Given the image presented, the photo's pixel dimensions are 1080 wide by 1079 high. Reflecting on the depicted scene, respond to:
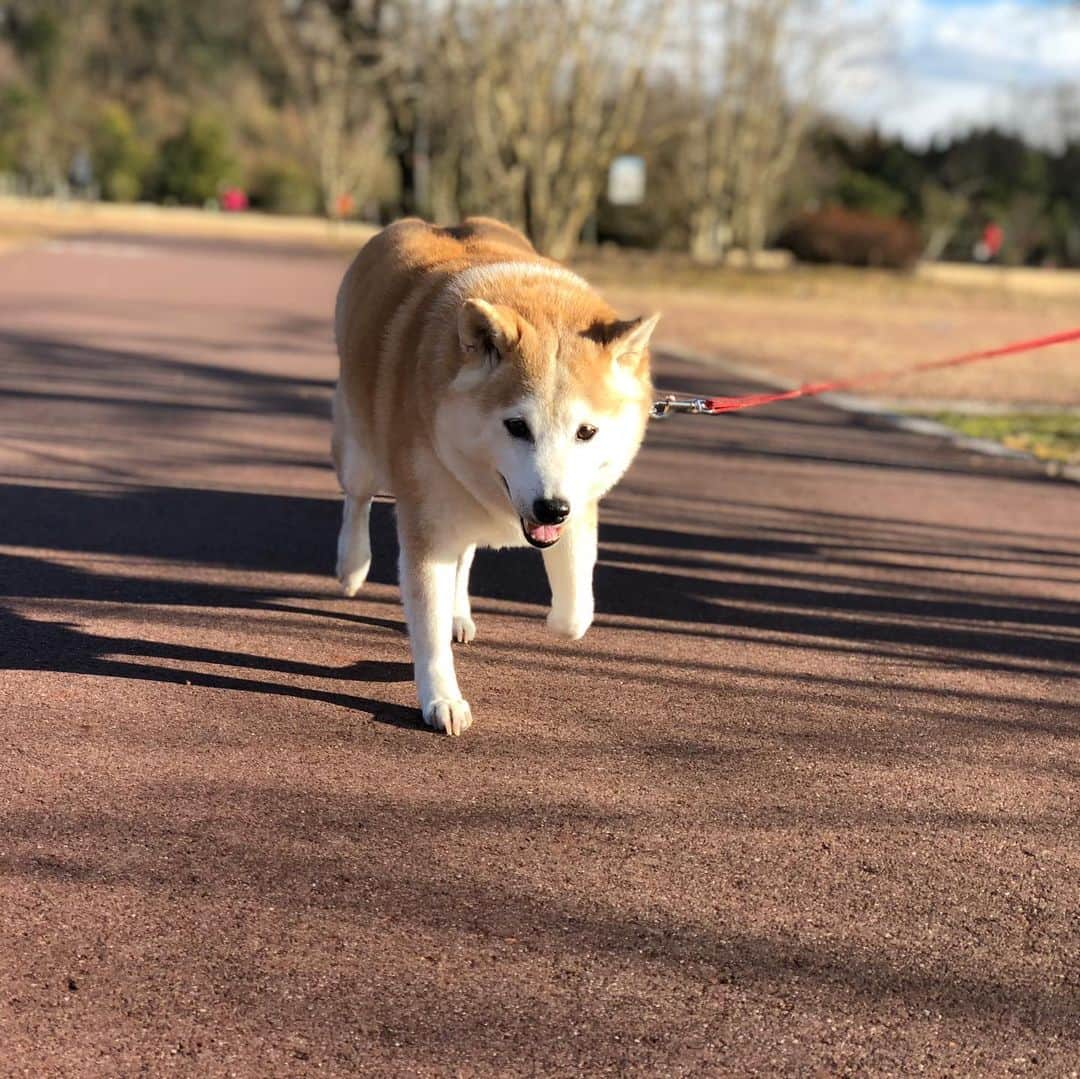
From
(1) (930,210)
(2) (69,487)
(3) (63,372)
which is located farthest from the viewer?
(1) (930,210)

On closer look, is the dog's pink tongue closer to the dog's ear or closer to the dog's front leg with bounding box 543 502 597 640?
the dog's front leg with bounding box 543 502 597 640

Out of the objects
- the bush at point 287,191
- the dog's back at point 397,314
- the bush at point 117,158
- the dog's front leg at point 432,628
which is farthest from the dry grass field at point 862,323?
the bush at point 117,158

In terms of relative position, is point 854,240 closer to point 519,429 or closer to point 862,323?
point 862,323

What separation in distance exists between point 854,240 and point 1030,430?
3985cm

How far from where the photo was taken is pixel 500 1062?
2885 mm

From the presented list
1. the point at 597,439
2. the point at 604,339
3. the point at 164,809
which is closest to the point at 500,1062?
the point at 164,809

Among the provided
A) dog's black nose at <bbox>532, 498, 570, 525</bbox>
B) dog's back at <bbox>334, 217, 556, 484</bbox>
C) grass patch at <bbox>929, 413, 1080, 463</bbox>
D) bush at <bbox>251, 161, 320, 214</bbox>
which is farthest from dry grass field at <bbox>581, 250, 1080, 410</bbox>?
bush at <bbox>251, 161, 320, 214</bbox>

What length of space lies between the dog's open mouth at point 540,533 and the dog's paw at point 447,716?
60cm

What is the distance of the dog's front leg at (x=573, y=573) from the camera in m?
4.77

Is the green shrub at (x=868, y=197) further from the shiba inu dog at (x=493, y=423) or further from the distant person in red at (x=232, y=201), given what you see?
the shiba inu dog at (x=493, y=423)

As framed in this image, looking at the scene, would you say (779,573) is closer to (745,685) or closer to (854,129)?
(745,685)

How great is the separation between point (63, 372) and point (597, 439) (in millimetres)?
9856

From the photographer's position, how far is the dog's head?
429 cm

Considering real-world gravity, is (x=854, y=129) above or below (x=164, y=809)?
above
